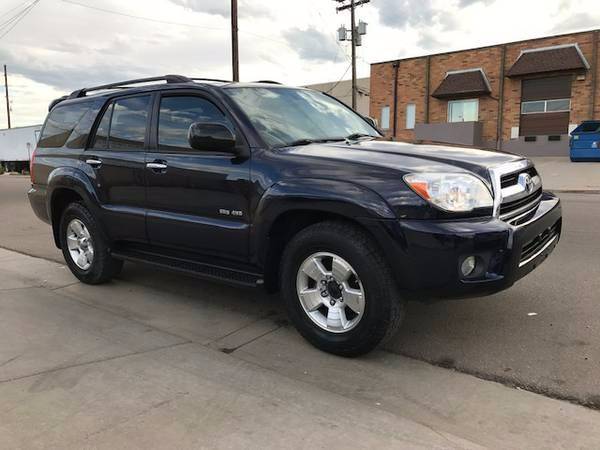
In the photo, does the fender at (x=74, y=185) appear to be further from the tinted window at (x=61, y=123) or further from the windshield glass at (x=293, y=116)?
the windshield glass at (x=293, y=116)

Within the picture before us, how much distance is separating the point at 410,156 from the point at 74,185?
3.43 meters

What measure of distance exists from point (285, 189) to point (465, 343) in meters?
1.64

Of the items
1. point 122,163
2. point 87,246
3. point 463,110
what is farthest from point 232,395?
point 463,110

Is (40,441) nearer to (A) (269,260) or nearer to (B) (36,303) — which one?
(A) (269,260)

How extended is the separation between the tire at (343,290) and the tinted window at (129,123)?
1940 millimetres

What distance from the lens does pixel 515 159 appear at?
12.4ft

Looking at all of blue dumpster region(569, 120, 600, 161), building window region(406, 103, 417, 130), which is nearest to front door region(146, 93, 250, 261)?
blue dumpster region(569, 120, 600, 161)

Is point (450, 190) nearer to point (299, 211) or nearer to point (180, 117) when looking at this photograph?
point (299, 211)

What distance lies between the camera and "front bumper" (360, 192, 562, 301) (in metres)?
3.03

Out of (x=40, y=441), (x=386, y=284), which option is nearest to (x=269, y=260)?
(x=386, y=284)

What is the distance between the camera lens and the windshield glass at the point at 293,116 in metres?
4.00

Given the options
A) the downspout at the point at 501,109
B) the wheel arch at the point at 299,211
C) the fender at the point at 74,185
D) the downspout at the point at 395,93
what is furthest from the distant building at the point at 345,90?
the wheel arch at the point at 299,211

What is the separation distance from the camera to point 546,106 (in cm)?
2441

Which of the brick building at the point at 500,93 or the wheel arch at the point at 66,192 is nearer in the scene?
the wheel arch at the point at 66,192
